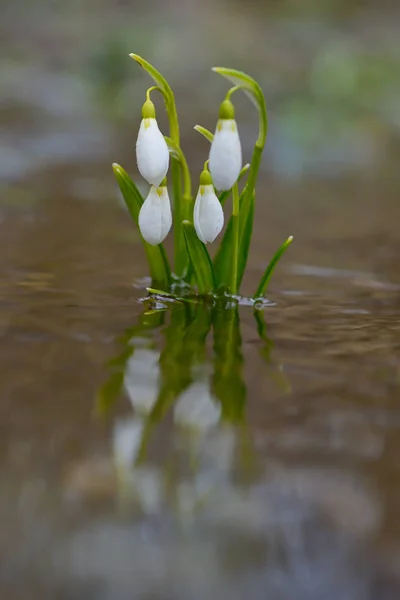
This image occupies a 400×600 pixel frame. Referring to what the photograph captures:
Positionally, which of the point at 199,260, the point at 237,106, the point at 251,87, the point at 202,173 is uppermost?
the point at 237,106

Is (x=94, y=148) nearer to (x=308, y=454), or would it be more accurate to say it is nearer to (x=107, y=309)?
(x=107, y=309)

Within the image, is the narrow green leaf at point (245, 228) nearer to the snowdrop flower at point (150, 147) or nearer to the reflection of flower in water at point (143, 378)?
the snowdrop flower at point (150, 147)

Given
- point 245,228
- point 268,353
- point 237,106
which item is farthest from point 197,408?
point 237,106

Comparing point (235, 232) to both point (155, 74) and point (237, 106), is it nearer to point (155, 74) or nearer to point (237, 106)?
point (155, 74)

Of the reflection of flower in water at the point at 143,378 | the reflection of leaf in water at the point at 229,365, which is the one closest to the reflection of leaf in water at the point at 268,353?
the reflection of leaf in water at the point at 229,365

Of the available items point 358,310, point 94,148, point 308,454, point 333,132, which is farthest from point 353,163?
point 308,454

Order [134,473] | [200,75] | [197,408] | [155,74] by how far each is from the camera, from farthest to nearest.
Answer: [200,75], [155,74], [197,408], [134,473]

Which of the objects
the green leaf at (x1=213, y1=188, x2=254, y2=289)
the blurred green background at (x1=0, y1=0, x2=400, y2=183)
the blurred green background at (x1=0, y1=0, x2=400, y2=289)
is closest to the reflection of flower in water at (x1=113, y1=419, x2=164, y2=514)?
the green leaf at (x1=213, y1=188, x2=254, y2=289)
